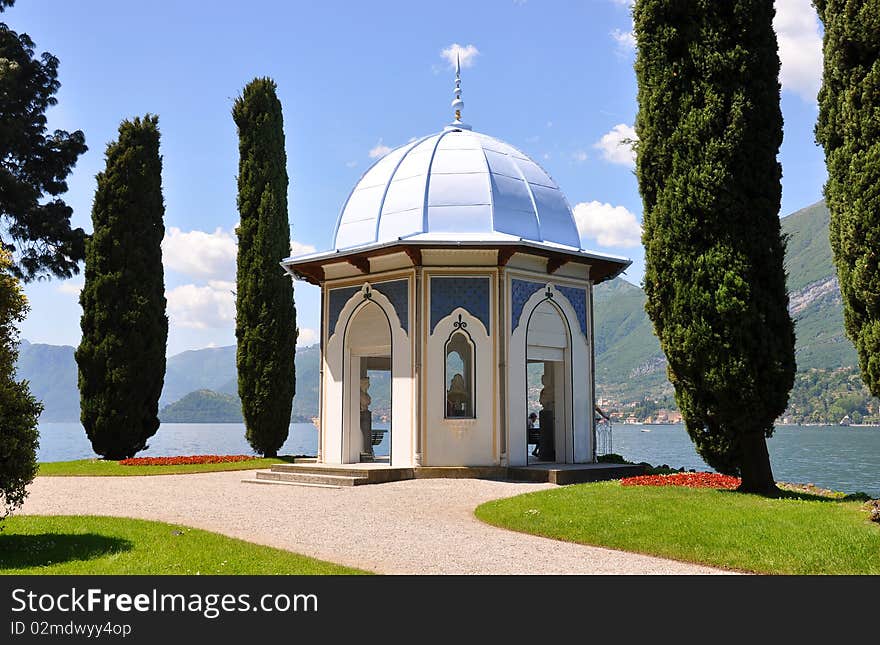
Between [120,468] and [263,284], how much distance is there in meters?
6.47

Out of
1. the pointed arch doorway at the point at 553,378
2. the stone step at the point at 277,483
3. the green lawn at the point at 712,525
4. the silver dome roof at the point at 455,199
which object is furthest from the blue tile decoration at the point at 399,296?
the green lawn at the point at 712,525

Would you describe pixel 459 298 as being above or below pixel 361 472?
above

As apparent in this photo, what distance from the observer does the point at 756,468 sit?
1109cm

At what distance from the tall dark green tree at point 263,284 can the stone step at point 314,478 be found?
269 inches

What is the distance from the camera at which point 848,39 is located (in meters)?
9.40

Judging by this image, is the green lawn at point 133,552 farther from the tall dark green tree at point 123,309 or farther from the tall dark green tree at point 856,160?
the tall dark green tree at point 123,309

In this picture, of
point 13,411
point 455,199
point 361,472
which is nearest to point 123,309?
point 361,472

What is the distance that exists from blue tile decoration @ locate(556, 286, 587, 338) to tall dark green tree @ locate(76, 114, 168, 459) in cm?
1230

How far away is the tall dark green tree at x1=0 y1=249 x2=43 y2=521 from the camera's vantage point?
770 cm

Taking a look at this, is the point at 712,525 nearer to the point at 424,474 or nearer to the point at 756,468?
the point at 756,468
